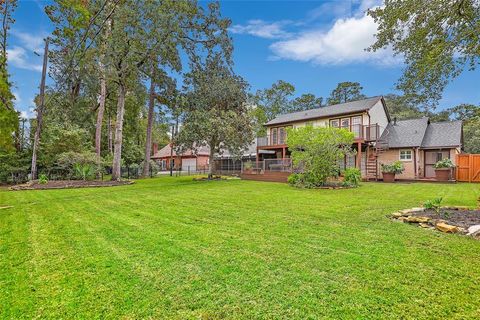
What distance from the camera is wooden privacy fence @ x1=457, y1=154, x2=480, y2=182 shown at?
612 inches

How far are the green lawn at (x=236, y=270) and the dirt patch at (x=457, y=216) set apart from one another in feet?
3.10

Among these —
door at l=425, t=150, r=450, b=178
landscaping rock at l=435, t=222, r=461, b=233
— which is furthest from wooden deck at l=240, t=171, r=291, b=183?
landscaping rock at l=435, t=222, r=461, b=233

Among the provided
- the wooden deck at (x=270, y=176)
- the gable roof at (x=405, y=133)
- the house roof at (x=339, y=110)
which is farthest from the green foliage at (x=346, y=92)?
the wooden deck at (x=270, y=176)

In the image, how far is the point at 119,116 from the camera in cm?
1623

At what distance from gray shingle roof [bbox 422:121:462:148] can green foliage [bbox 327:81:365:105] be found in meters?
18.1

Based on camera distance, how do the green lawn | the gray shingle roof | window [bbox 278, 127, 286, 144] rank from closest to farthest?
the green lawn < the gray shingle roof < window [bbox 278, 127, 286, 144]

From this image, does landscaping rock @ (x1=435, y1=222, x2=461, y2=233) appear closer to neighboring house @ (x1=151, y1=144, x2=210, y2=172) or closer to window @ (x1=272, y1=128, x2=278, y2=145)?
window @ (x1=272, y1=128, x2=278, y2=145)

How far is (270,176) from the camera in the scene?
680 inches

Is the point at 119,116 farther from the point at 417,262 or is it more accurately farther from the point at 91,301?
the point at 417,262

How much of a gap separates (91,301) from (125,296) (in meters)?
0.29

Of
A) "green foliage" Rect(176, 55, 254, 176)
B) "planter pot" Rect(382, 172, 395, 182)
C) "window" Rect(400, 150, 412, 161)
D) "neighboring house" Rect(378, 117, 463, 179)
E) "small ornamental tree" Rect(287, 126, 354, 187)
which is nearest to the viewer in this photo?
"small ornamental tree" Rect(287, 126, 354, 187)

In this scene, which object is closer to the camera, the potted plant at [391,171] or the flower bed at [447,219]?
the flower bed at [447,219]

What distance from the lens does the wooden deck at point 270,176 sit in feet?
53.9

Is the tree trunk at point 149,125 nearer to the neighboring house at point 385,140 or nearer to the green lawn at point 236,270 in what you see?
the neighboring house at point 385,140
